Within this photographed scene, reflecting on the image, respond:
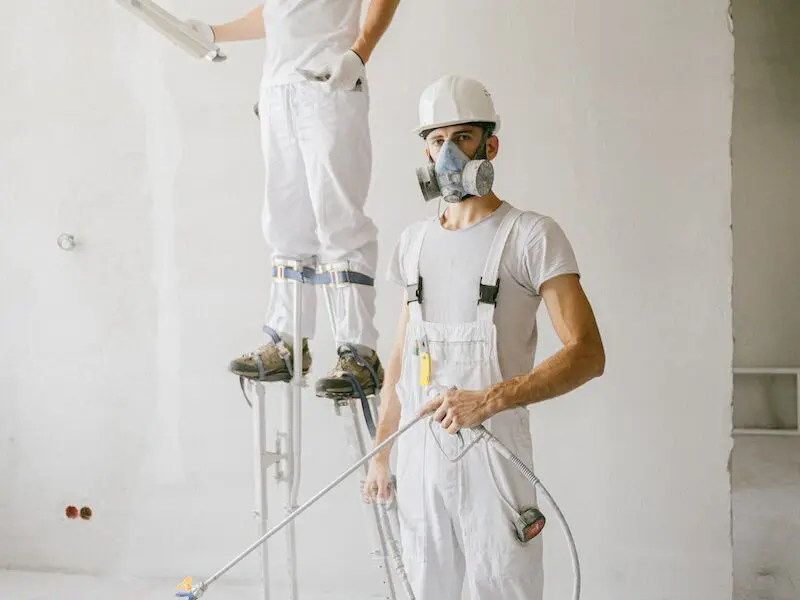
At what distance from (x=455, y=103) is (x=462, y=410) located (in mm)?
605

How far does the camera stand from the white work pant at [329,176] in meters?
1.84

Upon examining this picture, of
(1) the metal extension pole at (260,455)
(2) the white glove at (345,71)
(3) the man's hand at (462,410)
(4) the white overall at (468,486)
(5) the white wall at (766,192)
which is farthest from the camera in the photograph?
(5) the white wall at (766,192)

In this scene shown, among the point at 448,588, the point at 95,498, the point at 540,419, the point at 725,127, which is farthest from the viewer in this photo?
the point at 95,498

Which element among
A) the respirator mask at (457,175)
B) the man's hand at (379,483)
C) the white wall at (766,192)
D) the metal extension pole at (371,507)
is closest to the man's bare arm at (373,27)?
the respirator mask at (457,175)

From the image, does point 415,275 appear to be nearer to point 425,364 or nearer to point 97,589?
point 425,364

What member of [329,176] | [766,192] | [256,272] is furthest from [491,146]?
[766,192]

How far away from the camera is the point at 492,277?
5.17 ft

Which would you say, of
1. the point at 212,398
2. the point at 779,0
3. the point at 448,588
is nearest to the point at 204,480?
the point at 212,398

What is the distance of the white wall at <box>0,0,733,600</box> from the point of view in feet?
8.05

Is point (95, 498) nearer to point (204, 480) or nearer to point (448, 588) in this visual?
point (204, 480)

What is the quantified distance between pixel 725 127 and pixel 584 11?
21.8 inches

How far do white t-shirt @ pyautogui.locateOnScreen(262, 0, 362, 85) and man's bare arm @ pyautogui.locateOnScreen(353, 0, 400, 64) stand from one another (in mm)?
70

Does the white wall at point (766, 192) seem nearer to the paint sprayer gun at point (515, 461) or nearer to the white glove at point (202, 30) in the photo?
the paint sprayer gun at point (515, 461)

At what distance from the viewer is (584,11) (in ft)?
8.18
